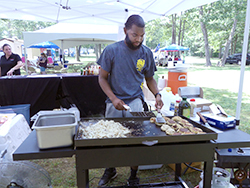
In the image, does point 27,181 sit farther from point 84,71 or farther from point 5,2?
point 5,2

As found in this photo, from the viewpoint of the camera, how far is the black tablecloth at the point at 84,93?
15.0 feet

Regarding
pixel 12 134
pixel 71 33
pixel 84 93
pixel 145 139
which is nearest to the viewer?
pixel 145 139

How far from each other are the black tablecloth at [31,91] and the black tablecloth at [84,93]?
0.85 feet

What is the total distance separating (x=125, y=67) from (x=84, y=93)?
114 inches

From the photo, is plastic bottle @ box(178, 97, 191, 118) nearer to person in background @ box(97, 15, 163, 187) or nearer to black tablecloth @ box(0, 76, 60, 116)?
person in background @ box(97, 15, 163, 187)

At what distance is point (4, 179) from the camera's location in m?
1.76

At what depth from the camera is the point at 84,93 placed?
4719mm

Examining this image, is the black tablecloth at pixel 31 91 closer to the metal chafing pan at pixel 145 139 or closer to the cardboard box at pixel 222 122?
the metal chafing pan at pixel 145 139

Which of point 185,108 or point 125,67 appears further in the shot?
point 185,108

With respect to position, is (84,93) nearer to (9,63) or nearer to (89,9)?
(9,63)

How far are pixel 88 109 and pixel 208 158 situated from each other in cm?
370

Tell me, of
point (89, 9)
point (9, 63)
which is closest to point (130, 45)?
point (9, 63)

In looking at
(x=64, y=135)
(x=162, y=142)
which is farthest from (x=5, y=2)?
(x=162, y=142)

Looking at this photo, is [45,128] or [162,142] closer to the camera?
[45,128]
